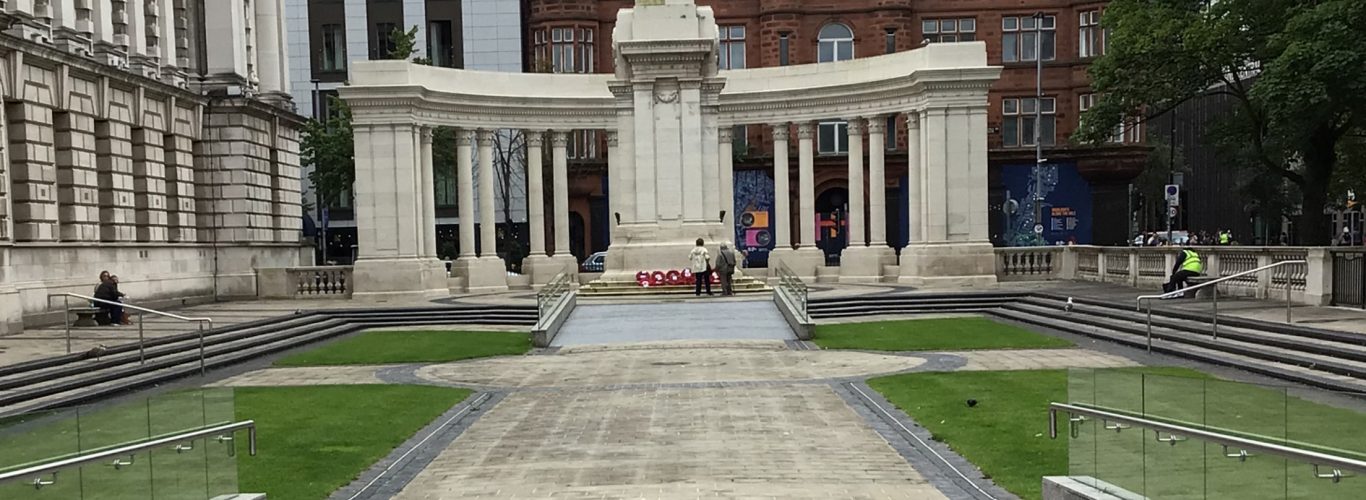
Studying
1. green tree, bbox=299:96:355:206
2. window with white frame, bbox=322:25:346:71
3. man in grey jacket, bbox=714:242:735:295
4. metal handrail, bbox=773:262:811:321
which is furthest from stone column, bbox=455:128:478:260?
window with white frame, bbox=322:25:346:71

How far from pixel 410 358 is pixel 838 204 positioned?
1830 inches

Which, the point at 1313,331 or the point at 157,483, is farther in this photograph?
the point at 1313,331

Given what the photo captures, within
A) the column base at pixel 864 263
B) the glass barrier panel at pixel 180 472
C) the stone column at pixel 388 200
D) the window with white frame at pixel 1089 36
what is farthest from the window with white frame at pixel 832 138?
the glass barrier panel at pixel 180 472

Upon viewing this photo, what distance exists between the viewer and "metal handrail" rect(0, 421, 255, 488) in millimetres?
6848

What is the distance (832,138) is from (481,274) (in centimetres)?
2905

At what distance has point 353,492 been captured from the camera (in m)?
11.0

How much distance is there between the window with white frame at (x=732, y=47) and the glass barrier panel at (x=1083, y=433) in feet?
188

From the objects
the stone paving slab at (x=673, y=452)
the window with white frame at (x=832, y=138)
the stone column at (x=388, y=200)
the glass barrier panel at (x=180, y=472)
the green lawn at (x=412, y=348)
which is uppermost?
the window with white frame at (x=832, y=138)

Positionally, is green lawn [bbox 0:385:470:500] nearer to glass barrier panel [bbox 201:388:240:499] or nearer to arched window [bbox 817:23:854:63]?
glass barrier panel [bbox 201:388:240:499]

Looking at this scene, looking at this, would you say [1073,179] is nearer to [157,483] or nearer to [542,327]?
[542,327]

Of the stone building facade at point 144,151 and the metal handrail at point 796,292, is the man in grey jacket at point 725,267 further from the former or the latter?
the stone building facade at point 144,151

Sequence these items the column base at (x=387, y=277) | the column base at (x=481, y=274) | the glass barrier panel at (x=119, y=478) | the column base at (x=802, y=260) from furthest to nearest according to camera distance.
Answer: the column base at (x=802, y=260), the column base at (x=481, y=274), the column base at (x=387, y=277), the glass barrier panel at (x=119, y=478)

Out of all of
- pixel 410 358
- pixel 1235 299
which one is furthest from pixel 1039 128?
pixel 410 358

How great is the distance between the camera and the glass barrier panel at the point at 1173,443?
761 centimetres
